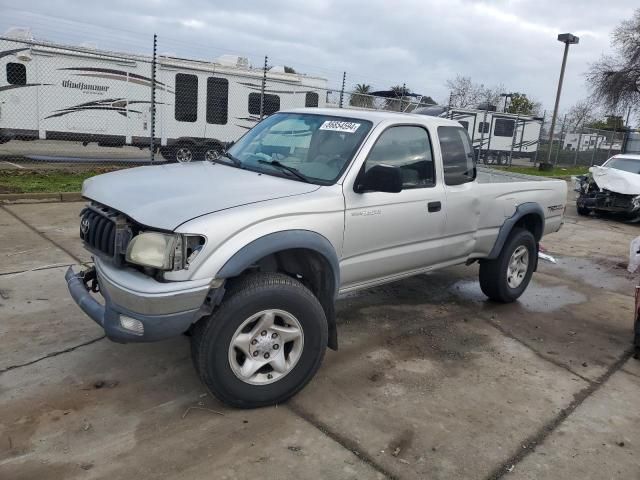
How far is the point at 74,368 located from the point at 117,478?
1268mm

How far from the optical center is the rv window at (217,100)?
15.1 meters

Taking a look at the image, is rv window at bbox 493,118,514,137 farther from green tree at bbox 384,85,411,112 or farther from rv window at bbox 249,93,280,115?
rv window at bbox 249,93,280,115

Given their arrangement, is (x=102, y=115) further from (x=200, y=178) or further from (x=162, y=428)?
(x=162, y=428)

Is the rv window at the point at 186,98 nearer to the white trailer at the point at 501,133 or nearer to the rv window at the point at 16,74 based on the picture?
the rv window at the point at 16,74

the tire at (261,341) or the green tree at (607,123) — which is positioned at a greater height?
the green tree at (607,123)

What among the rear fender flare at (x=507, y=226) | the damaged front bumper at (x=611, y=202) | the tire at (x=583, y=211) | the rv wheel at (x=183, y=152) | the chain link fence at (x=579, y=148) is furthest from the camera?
the chain link fence at (x=579, y=148)

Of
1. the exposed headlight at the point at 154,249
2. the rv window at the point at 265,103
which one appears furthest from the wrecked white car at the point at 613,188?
the exposed headlight at the point at 154,249

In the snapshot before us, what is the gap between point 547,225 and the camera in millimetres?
5980

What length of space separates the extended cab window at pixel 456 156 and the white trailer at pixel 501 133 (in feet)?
67.2

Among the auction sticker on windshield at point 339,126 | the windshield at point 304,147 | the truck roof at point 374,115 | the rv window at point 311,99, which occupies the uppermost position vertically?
the rv window at point 311,99

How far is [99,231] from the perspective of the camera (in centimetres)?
325

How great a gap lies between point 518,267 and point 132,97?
1158cm

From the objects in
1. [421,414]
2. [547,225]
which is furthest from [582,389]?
[547,225]

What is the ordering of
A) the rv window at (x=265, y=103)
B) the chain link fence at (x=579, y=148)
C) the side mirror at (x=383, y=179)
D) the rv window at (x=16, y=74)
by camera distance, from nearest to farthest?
the side mirror at (x=383, y=179)
the rv window at (x=16, y=74)
the rv window at (x=265, y=103)
the chain link fence at (x=579, y=148)
